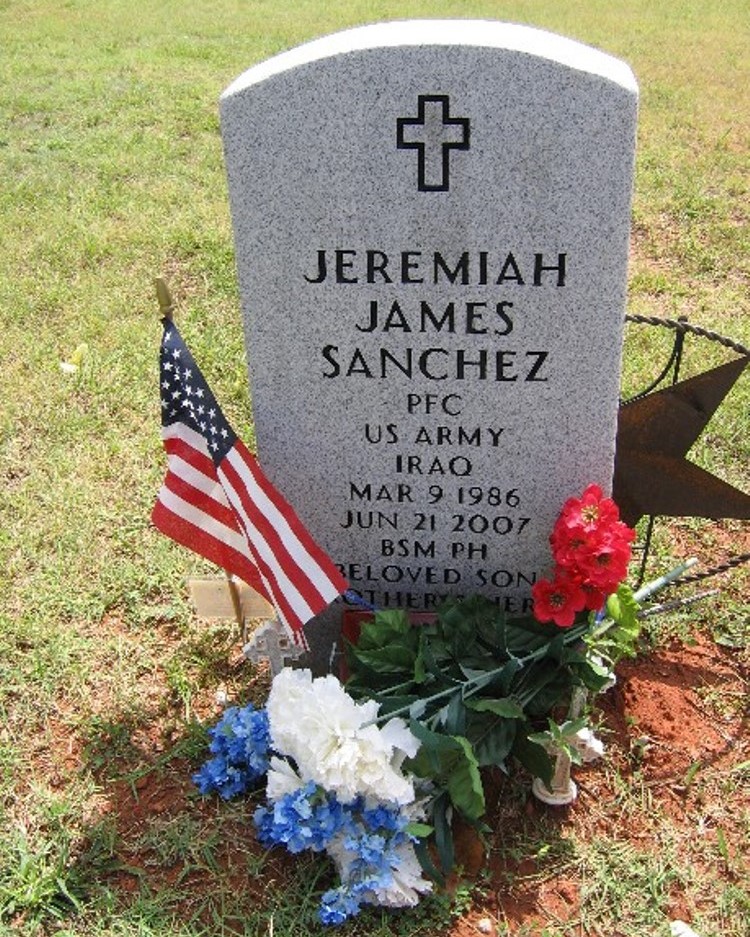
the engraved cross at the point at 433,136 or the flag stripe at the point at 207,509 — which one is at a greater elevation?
the engraved cross at the point at 433,136

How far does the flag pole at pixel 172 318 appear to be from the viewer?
A: 2.57 meters

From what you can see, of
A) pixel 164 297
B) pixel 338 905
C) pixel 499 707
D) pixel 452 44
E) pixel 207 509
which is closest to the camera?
pixel 452 44

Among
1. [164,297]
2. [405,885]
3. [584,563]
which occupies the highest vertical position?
[164,297]

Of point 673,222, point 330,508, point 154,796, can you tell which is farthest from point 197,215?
point 154,796

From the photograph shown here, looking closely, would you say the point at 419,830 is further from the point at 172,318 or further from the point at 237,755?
the point at 172,318

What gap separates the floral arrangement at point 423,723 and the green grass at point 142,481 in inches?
5.0

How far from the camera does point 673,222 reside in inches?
232

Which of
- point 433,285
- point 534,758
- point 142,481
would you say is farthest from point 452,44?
point 142,481

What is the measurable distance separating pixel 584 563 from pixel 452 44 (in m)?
1.20

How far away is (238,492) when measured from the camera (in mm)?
2611

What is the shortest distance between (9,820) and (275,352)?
134cm

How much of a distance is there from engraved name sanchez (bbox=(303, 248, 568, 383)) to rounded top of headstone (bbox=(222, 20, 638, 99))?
0.41 meters

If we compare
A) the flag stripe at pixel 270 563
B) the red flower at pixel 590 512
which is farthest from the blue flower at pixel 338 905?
the red flower at pixel 590 512

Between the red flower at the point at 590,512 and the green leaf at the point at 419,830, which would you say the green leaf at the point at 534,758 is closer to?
the green leaf at the point at 419,830
